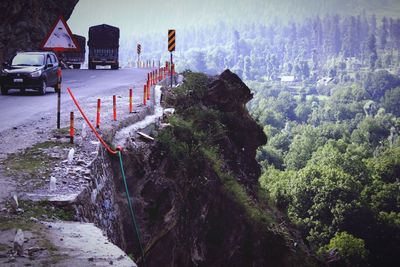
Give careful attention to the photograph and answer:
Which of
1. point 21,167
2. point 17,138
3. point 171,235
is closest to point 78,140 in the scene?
point 17,138

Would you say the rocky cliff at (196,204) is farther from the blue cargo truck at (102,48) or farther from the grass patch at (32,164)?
the blue cargo truck at (102,48)

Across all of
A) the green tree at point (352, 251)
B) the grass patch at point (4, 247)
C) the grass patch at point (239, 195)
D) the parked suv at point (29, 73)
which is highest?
the parked suv at point (29, 73)

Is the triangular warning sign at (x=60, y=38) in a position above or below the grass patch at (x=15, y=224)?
above

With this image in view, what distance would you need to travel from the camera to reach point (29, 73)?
75.0 ft

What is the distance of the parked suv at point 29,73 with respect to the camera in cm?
2281

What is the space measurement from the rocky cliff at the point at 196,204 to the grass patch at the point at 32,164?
173cm

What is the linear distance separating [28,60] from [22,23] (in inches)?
721

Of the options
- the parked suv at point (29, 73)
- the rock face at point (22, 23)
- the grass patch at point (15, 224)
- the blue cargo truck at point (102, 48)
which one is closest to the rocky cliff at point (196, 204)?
the grass patch at point (15, 224)

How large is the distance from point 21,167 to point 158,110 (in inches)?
396

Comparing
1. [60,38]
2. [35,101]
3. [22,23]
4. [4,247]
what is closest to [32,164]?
[4,247]

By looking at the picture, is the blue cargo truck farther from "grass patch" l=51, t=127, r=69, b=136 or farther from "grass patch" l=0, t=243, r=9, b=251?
"grass patch" l=0, t=243, r=9, b=251

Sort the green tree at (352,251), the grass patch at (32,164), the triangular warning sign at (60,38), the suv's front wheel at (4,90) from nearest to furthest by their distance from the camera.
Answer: the grass patch at (32,164), the triangular warning sign at (60,38), the suv's front wheel at (4,90), the green tree at (352,251)

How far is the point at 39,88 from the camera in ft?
76.0

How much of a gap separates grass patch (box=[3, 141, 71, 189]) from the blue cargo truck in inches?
1464
